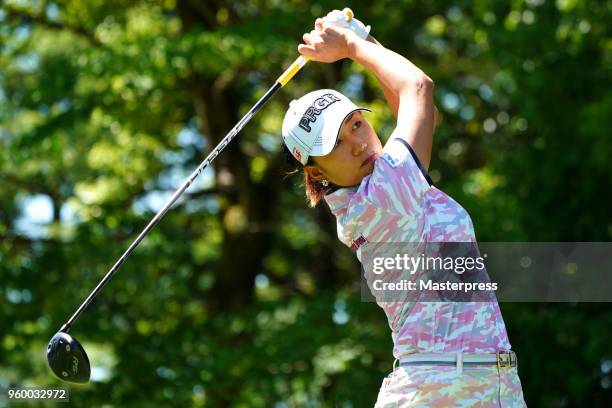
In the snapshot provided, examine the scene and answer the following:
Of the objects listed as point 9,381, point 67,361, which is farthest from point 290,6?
point 67,361

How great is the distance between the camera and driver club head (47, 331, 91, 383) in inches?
137

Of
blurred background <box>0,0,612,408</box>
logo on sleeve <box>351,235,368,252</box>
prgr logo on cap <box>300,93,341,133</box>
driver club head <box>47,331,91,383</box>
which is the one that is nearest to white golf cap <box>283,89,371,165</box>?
prgr logo on cap <box>300,93,341,133</box>

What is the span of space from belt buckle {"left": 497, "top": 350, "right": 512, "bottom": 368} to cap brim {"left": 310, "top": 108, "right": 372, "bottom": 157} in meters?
0.67

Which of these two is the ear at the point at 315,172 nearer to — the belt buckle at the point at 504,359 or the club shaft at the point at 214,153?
the club shaft at the point at 214,153

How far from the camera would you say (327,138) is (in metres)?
2.84

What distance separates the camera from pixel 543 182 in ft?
29.0

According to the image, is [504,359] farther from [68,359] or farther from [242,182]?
[242,182]

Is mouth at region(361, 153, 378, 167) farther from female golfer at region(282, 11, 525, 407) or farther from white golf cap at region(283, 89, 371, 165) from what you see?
white golf cap at region(283, 89, 371, 165)

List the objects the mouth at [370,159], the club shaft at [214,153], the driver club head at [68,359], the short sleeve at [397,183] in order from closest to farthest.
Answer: the short sleeve at [397,183], the mouth at [370,159], the club shaft at [214,153], the driver club head at [68,359]

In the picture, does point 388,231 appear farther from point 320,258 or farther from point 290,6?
point 320,258

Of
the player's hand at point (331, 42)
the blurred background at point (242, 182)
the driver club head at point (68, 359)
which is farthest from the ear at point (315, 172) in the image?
the blurred background at point (242, 182)

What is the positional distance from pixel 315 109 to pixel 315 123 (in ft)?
0.15

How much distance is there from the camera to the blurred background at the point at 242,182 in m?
8.79

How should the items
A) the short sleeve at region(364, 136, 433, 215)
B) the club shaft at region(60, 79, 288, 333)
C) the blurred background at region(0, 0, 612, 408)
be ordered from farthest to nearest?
the blurred background at region(0, 0, 612, 408) < the club shaft at region(60, 79, 288, 333) < the short sleeve at region(364, 136, 433, 215)
